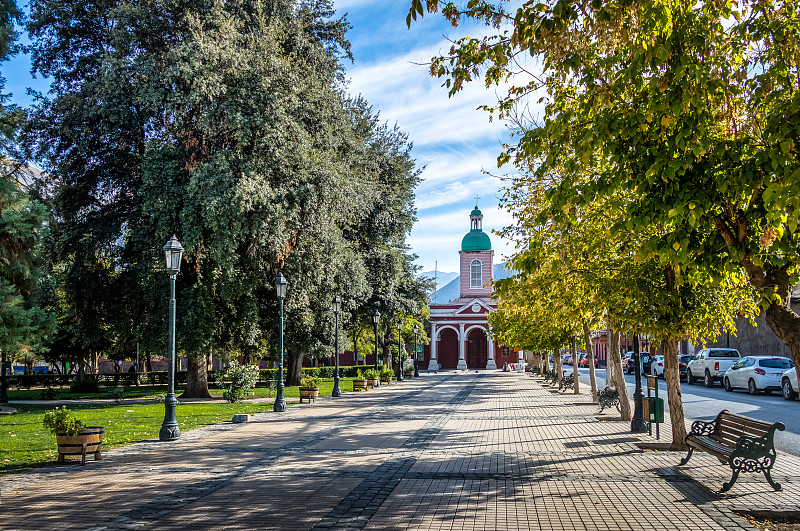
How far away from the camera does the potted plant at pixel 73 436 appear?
11.0 m

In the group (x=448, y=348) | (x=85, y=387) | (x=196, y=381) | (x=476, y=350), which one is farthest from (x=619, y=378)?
(x=448, y=348)

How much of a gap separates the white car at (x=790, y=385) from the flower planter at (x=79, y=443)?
853 inches

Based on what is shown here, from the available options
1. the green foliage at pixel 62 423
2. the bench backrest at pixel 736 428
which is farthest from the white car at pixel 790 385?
the green foliage at pixel 62 423

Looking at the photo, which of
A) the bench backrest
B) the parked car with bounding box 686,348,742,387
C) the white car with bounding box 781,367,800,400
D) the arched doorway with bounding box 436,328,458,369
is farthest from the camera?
the arched doorway with bounding box 436,328,458,369

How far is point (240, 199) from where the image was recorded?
819 inches

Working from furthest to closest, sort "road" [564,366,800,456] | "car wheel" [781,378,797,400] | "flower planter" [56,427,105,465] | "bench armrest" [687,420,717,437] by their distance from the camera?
"car wheel" [781,378,797,400]
"road" [564,366,800,456]
"flower planter" [56,427,105,465]
"bench armrest" [687,420,717,437]

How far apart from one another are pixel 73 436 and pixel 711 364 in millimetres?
28735

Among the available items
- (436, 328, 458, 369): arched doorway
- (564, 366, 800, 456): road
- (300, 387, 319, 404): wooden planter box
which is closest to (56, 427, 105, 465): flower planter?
(564, 366, 800, 456): road

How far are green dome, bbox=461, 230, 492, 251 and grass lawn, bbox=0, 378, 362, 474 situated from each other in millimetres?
53052

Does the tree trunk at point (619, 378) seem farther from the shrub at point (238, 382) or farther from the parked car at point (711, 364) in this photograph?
the parked car at point (711, 364)

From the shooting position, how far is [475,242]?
7638 centimetres

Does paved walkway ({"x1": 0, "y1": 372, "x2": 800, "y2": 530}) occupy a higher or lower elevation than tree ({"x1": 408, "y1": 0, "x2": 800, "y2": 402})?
lower

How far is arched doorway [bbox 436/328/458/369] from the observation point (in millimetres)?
76125

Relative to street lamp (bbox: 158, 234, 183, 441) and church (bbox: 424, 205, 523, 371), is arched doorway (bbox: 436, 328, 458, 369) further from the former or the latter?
street lamp (bbox: 158, 234, 183, 441)
